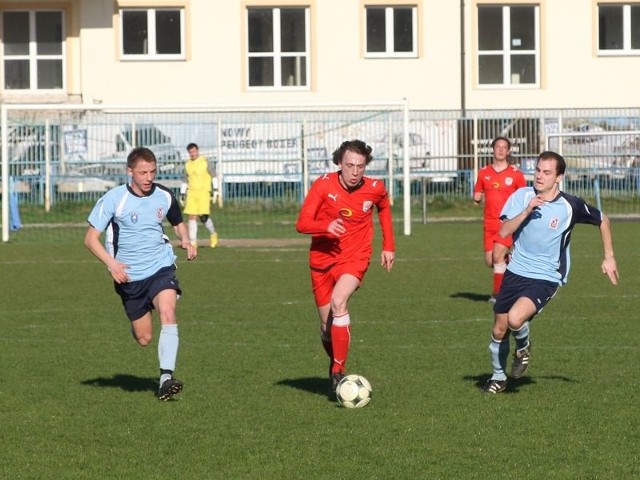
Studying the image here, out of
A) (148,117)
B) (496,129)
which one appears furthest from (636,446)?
(496,129)

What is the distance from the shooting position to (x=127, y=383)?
10898 millimetres

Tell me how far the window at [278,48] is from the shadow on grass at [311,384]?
31.8 meters

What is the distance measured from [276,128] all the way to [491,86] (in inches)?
561

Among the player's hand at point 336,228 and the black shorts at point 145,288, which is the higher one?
the player's hand at point 336,228

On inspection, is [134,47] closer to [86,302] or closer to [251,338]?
[86,302]

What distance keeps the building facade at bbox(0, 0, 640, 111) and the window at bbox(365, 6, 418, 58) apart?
0.04m

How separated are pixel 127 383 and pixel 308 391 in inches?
57.7

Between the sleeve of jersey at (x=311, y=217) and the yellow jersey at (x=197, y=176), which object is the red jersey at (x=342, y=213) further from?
the yellow jersey at (x=197, y=176)

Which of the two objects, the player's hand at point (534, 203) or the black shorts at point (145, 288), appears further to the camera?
the black shorts at point (145, 288)

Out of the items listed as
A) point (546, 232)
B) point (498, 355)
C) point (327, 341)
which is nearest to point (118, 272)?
point (327, 341)

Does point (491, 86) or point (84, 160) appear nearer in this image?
point (84, 160)

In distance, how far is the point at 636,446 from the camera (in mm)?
8250

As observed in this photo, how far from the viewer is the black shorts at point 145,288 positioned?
1028cm

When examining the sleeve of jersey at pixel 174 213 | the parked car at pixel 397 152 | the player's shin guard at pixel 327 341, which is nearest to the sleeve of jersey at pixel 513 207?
the player's shin guard at pixel 327 341
